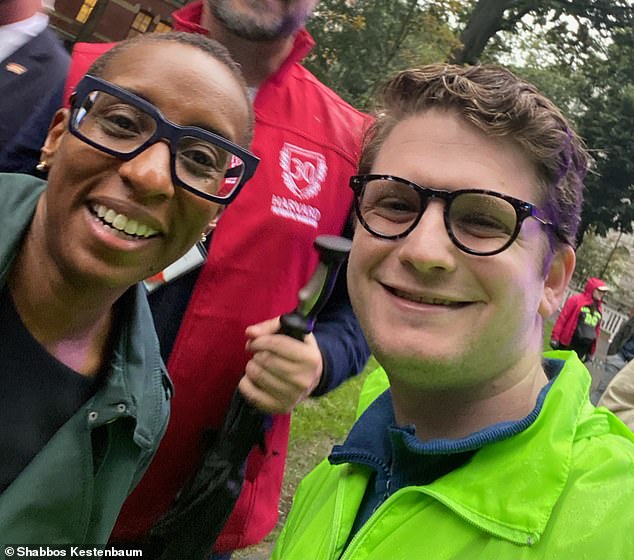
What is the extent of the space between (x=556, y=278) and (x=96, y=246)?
987 millimetres

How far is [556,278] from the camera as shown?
131 centimetres

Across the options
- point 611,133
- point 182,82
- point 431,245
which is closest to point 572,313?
point 431,245

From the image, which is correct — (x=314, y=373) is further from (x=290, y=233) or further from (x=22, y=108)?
(x=22, y=108)

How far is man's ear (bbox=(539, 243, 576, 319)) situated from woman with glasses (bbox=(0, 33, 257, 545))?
0.72 meters

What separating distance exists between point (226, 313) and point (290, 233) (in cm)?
32

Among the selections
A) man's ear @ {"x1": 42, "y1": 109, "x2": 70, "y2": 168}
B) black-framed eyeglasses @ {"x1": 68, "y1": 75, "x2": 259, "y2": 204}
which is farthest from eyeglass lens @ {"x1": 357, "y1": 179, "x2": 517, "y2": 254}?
man's ear @ {"x1": 42, "y1": 109, "x2": 70, "y2": 168}

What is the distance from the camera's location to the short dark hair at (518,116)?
4.05 feet

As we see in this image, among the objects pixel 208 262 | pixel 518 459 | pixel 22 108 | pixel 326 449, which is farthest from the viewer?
pixel 326 449

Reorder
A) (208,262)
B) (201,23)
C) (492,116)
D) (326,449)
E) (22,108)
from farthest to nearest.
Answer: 1. (326,449)
2. (201,23)
3. (208,262)
4. (22,108)
5. (492,116)

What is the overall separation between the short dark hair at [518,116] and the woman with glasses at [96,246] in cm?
43

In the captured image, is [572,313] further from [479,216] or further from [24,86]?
[24,86]

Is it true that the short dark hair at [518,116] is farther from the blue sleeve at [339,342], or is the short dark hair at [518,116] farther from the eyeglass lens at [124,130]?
the blue sleeve at [339,342]

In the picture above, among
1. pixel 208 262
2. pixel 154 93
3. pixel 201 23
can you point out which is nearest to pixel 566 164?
pixel 154 93

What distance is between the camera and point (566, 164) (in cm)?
128
